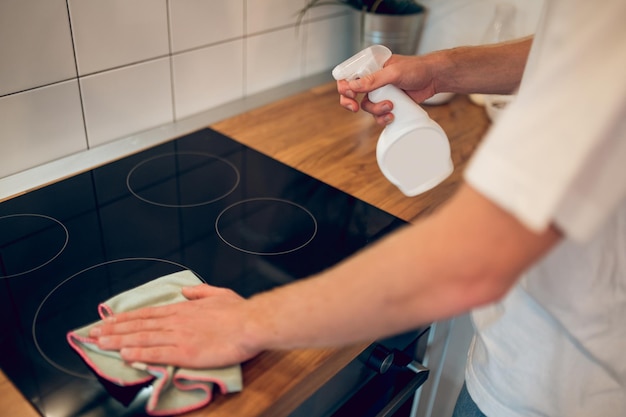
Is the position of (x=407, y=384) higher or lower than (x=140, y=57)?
lower

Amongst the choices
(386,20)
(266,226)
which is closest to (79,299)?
(266,226)

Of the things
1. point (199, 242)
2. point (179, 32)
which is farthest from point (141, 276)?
point (179, 32)

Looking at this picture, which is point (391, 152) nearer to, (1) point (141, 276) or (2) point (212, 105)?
(1) point (141, 276)

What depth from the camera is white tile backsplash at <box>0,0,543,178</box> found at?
2.99 ft

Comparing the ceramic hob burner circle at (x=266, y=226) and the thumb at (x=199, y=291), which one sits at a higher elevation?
the thumb at (x=199, y=291)

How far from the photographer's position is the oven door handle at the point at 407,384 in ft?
2.86

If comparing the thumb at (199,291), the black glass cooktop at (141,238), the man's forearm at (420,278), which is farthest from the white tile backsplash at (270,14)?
the man's forearm at (420,278)

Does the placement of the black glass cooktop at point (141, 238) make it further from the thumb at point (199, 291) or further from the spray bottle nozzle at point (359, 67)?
the spray bottle nozzle at point (359, 67)

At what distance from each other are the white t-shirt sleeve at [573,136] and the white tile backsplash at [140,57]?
76 cm

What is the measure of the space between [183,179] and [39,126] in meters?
0.24

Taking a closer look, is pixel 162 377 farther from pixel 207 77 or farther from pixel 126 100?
pixel 207 77

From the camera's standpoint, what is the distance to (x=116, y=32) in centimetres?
100

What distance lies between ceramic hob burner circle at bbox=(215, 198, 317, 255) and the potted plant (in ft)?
1.78

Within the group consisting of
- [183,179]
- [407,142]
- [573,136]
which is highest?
[573,136]
